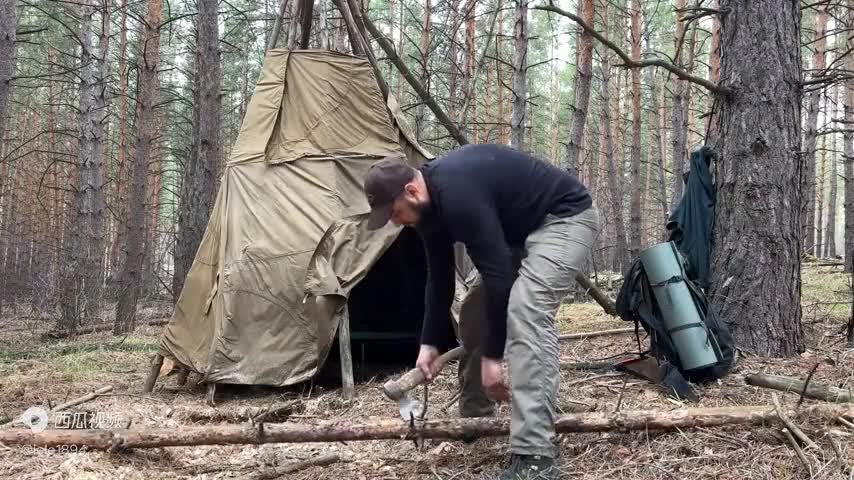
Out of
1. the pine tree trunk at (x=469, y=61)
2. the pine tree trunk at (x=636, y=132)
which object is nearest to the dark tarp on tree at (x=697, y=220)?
the pine tree trunk at (x=469, y=61)

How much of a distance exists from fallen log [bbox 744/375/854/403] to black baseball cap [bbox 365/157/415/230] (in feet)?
7.04

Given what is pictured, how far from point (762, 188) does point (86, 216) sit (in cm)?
901

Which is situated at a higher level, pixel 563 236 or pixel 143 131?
pixel 143 131

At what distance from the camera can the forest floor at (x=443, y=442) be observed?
8.78 feet

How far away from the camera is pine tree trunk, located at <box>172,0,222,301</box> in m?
7.02

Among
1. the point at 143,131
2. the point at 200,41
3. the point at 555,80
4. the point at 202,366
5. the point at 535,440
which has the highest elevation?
the point at 555,80

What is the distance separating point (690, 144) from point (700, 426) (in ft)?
75.8

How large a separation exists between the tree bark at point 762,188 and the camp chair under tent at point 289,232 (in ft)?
8.21

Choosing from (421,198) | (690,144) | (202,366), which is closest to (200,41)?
(202,366)

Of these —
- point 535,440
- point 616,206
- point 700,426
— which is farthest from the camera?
point 616,206

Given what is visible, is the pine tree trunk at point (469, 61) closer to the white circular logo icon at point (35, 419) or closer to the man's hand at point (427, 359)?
the man's hand at point (427, 359)

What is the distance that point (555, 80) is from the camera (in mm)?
33906

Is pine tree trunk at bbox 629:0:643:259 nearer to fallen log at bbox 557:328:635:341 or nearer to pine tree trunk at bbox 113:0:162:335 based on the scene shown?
fallen log at bbox 557:328:635:341

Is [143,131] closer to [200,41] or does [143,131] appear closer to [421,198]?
[200,41]
